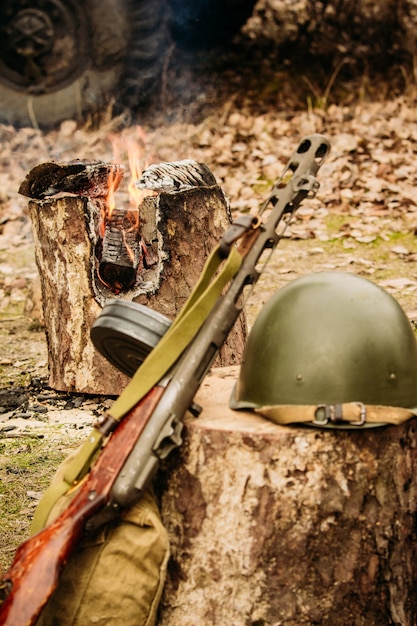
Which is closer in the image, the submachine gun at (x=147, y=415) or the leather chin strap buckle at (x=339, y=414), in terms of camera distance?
the submachine gun at (x=147, y=415)

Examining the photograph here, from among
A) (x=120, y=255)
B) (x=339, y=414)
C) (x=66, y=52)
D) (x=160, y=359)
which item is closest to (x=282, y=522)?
(x=339, y=414)

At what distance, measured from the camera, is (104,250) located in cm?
469

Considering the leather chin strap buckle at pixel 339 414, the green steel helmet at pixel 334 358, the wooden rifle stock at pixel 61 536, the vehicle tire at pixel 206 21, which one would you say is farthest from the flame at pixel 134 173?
the vehicle tire at pixel 206 21

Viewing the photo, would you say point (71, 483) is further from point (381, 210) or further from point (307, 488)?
point (381, 210)

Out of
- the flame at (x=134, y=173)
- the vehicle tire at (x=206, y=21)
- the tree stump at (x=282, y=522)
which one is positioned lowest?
the tree stump at (x=282, y=522)

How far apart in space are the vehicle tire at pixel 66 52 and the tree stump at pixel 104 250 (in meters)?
5.29

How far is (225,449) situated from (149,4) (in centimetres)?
832

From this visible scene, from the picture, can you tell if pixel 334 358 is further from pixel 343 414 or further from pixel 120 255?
pixel 120 255

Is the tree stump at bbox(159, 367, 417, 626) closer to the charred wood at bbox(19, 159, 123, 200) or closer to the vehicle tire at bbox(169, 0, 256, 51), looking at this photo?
the charred wood at bbox(19, 159, 123, 200)

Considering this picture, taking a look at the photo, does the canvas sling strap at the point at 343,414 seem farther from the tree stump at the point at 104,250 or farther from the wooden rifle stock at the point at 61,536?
the tree stump at the point at 104,250

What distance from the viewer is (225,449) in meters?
2.54

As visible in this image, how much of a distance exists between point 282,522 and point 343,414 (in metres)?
0.42

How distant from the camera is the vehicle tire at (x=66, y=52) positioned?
943 cm

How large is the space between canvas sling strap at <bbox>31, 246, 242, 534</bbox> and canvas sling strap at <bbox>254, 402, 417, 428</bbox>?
40cm
